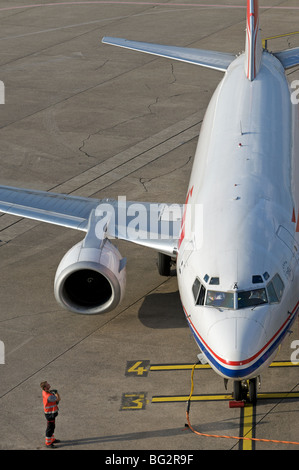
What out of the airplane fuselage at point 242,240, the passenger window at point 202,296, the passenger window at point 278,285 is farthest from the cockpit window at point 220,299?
the passenger window at point 278,285

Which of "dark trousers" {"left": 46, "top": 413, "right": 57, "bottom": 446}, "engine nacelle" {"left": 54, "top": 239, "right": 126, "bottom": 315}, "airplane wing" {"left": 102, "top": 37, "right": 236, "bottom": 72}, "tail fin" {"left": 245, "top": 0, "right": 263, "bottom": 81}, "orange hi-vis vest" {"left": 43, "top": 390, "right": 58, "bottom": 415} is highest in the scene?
"airplane wing" {"left": 102, "top": 37, "right": 236, "bottom": 72}

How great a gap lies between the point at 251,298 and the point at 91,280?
6.13m

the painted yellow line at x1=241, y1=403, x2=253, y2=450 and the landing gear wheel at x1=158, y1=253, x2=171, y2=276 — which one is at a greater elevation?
the landing gear wheel at x1=158, y1=253, x2=171, y2=276

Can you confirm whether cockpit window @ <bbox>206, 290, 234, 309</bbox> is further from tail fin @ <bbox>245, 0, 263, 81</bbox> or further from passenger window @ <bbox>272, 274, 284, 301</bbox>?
tail fin @ <bbox>245, 0, 263, 81</bbox>

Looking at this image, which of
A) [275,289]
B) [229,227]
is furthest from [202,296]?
[229,227]

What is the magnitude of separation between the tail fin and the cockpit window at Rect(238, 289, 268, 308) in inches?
406

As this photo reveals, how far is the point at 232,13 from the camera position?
2031 inches

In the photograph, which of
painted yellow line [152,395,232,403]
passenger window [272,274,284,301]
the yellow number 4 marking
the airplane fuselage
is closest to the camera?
the airplane fuselage

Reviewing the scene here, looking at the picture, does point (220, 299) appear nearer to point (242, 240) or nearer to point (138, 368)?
point (242, 240)

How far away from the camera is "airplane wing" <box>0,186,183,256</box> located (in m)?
24.6

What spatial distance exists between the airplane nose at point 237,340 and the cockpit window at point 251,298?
1.30 ft

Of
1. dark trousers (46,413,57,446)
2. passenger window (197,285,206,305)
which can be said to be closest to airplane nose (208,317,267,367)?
passenger window (197,285,206,305)

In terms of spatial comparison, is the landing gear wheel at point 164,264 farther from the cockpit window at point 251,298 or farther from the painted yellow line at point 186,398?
the cockpit window at point 251,298
